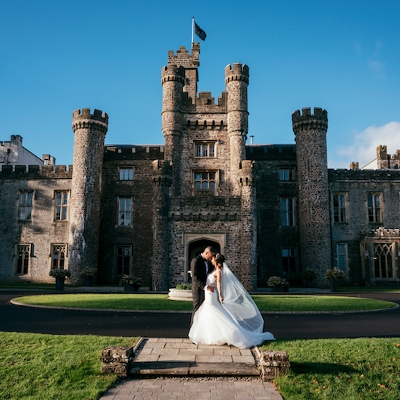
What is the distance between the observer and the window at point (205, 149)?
104ft

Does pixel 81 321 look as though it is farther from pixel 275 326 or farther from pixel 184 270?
pixel 184 270

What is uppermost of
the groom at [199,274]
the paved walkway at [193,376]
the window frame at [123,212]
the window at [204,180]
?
the window at [204,180]

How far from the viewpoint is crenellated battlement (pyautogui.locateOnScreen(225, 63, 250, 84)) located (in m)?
30.5

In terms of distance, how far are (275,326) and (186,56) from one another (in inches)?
1245

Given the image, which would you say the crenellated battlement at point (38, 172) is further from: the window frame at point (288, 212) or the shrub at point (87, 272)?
the window frame at point (288, 212)

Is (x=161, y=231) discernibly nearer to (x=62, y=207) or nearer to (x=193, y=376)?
(x=62, y=207)

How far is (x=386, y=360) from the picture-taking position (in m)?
7.49

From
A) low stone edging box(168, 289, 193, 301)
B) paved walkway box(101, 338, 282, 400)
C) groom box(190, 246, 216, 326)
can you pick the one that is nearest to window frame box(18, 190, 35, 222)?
low stone edging box(168, 289, 193, 301)

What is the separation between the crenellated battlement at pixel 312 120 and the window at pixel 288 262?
29.5 feet

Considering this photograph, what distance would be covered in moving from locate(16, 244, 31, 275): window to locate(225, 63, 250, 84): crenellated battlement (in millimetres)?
19832

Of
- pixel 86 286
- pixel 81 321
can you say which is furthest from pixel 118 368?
→ pixel 86 286

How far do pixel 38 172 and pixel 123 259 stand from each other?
9.89 metres

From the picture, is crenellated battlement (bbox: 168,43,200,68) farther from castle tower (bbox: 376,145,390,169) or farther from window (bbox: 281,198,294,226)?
castle tower (bbox: 376,145,390,169)

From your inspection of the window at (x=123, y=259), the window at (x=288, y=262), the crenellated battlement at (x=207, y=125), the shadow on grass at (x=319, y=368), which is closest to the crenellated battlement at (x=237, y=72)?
the crenellated battlement at (x=207, y=125)
